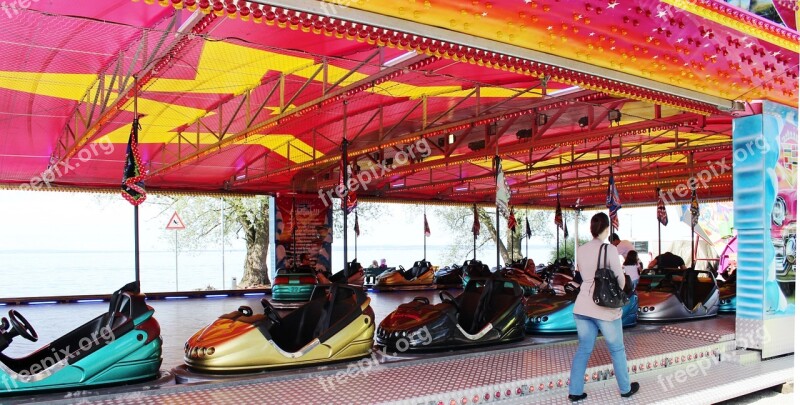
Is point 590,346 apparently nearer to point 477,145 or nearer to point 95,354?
point 95,354

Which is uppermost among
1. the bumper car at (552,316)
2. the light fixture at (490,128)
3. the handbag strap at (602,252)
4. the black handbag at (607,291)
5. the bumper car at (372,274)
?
the light fixture at (490,128)

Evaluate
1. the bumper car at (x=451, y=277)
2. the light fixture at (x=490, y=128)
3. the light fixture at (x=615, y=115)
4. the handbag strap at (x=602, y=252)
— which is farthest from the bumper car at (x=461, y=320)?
the bumper car at (x=451, y=277)

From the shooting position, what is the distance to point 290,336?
4160 mm

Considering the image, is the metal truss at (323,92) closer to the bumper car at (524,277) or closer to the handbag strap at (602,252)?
the handbag strap at (602,252)

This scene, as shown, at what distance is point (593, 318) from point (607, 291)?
20 centimetres

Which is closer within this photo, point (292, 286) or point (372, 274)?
point (292, 286)

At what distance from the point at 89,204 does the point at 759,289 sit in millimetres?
13606

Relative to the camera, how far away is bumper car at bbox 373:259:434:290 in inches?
451

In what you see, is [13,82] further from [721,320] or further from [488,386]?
[721,320]

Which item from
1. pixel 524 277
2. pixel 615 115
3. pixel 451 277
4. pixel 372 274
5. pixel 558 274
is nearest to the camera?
pixel 615 115

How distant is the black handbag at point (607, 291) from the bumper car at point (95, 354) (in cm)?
235

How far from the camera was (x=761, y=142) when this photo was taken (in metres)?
4.64

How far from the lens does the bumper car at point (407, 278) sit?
11.5 metres

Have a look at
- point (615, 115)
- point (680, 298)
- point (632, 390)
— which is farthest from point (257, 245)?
point (632, 390)
